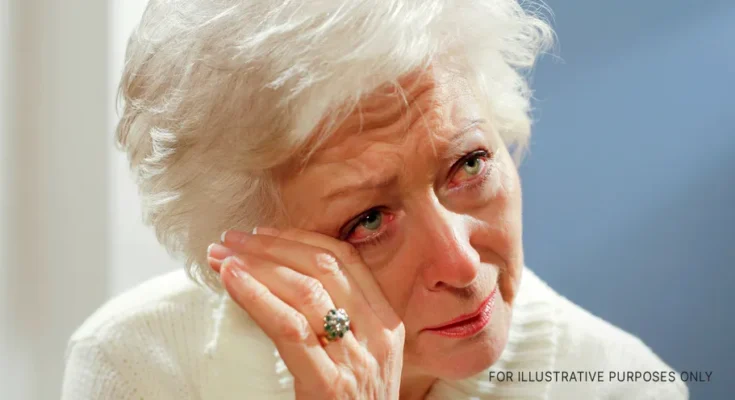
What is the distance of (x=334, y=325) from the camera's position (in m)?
0.97

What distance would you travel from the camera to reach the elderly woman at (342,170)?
93cm

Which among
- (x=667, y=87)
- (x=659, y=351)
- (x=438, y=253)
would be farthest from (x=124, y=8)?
(x=659, y=351)

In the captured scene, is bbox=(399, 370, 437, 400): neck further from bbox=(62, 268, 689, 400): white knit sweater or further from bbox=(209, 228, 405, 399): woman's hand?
bbox=(209, 228, 405, 399): woman's hand

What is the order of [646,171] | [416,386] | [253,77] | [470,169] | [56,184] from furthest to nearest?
1. [56,184]
2. [646,171]
3. [416,386]
4. [470,169]
5. [253,77]

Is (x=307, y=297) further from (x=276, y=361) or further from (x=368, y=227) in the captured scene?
(x=276, y=361)

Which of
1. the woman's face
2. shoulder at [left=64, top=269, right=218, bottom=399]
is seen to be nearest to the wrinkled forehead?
the woman's face

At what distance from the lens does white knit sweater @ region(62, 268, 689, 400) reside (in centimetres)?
134

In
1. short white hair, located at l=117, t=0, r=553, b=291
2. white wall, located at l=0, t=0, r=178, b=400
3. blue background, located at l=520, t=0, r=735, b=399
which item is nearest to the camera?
short white hair, located at l=117, t=0, r=553, b=291

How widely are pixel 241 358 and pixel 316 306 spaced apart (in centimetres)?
46

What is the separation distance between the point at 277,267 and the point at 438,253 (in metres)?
0.23

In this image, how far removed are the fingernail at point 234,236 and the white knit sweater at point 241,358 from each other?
0.36m

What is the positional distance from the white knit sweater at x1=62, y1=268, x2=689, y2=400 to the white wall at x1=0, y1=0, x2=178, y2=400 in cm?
47

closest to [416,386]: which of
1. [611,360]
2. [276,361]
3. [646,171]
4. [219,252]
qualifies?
[276,361]

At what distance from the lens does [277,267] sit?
1.00 meters
